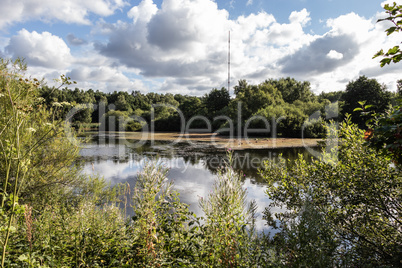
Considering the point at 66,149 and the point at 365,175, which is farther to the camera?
the point at 66,149

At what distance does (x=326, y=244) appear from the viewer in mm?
2555

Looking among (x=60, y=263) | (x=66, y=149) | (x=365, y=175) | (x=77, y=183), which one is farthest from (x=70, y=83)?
(x=77, y=183)

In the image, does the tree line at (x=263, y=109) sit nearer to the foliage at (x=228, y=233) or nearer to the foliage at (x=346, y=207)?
the foliage at (x=346, y=207)

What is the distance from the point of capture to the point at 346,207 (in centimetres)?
349

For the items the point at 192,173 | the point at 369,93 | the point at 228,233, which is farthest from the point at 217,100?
the point at 228,233

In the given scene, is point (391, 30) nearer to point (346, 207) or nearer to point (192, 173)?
point (346, 207)

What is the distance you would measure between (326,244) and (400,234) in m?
1.41

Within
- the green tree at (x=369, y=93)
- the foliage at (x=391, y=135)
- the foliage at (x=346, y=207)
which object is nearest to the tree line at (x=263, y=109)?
the green tree at (x=369, y=93)

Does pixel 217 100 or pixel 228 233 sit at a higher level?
pixel 217 100

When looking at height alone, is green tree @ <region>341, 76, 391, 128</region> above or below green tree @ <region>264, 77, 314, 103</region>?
below

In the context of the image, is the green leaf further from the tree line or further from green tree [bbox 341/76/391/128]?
green tree [bbox 341/76/391/128]

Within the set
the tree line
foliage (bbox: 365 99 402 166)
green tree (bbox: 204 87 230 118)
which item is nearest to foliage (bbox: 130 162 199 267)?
foliage (bbox: 365 99 402 166)

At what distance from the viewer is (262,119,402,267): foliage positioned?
8.53 feet

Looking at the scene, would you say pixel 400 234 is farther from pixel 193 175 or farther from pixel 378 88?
pixel 378 88
